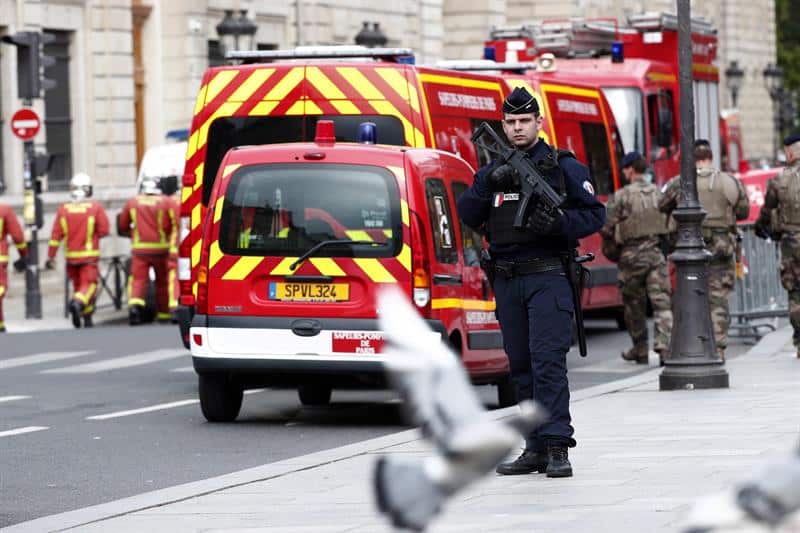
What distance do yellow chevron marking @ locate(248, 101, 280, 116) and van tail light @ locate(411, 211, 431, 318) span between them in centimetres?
300

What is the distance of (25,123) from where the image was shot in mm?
26984

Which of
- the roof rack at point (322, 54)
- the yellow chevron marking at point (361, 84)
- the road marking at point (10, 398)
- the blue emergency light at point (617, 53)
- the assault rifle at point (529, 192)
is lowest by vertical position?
the road marking at point (10, 398)

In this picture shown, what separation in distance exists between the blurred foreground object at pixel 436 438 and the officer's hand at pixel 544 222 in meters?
5.84

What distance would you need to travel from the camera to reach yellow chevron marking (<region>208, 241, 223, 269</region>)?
12641mm

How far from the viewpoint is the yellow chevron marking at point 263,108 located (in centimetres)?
1503

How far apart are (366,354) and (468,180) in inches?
72.5

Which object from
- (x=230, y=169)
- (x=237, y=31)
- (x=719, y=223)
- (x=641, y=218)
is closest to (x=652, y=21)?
(x=641, y=218)

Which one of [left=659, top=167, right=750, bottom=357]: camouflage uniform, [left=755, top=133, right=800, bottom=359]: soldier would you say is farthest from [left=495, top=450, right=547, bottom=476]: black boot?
[left=755, top=133, right=800, bottom=359]: soldier

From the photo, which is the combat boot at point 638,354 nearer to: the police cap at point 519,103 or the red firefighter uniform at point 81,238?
the police cap at point 519,103

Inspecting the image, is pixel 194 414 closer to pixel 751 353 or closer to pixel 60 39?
pixel 751 353

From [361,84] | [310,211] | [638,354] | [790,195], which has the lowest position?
[638,354]

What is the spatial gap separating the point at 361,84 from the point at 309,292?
9.18 feet

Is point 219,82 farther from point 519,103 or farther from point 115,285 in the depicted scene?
point 115,285

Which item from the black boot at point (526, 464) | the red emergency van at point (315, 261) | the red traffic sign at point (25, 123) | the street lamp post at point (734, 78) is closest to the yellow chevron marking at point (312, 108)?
the red emergency van at point (315, 261)
